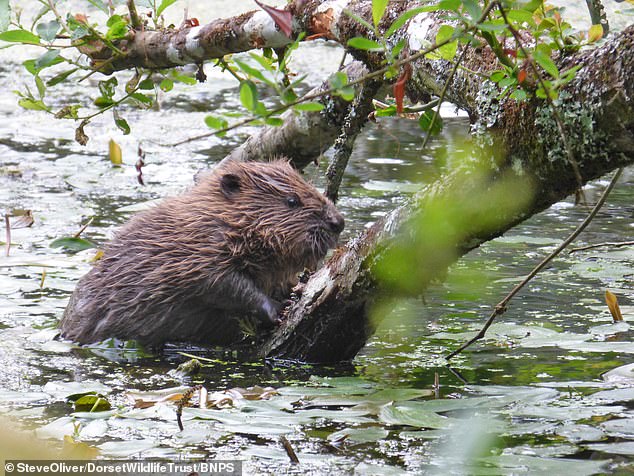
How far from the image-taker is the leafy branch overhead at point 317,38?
2568 millimetres

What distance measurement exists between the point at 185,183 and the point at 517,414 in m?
5.25

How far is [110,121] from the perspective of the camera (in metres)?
10.7

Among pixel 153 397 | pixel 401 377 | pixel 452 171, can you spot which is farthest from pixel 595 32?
pixel 153 397

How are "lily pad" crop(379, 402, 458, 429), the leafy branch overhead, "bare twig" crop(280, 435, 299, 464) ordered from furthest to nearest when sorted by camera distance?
"lily pad" crop(379, 402, 458, 429) < "bare twig" crop(280, 435, 299, 464) < the leafy branch overhead

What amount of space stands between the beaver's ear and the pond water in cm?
53

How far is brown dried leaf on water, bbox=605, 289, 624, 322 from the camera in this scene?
4.22 m

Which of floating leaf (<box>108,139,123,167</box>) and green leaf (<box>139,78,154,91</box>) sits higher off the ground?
green leaf (<box>139,78,154,91</box>)

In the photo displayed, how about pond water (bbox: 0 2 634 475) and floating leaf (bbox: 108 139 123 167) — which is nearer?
pond water (bbox: 0 2 634 475)

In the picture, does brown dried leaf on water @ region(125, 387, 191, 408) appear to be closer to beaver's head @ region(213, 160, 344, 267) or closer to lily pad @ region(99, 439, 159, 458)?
lily pad @ region(99, 439, 159, 458)

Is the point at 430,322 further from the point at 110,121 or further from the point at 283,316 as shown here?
the point at 110,121

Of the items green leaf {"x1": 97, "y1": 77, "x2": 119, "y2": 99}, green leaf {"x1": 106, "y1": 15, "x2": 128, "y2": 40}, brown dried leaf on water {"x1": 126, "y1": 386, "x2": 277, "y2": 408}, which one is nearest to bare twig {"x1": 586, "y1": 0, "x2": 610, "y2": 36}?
brown dried leaf on water {"x1": 126, "y1": 386, "x2": 277, "y2": 408}

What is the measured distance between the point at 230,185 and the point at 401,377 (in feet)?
4.47

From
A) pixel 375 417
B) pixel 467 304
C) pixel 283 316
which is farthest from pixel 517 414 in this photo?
A: pixel 467 304

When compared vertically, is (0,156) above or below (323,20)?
below
